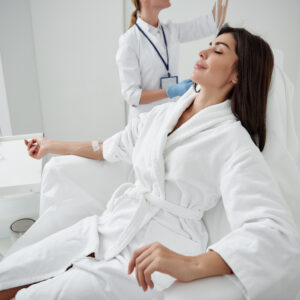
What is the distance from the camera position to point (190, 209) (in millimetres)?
1026

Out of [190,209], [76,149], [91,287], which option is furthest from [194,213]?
[76,149]

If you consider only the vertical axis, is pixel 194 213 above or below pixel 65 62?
below

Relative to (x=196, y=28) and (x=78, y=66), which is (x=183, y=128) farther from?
(x=78, y=66)

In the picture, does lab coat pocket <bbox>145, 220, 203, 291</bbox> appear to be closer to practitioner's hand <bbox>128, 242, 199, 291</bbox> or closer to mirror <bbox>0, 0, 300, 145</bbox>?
practitioner's hand <bbox>128, 242, 199, 291</bbox>

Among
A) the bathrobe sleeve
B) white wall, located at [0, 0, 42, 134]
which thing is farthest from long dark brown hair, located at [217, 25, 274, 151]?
white wall, located at [0, 0, 42, 134]

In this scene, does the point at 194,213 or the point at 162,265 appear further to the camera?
the point at 194,213

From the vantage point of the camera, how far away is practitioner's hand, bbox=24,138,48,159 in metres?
1.39

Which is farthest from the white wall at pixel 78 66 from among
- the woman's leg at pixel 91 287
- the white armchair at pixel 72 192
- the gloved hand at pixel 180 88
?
the woman's leg at pixel 91 287

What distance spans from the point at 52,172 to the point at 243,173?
32.3 inches

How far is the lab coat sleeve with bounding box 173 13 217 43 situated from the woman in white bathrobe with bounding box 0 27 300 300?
101 cm

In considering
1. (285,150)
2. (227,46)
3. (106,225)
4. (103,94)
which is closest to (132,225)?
(106,225)

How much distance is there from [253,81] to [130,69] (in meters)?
1.02

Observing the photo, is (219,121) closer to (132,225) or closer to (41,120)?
(132,225)

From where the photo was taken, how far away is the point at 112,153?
1.31 meters
